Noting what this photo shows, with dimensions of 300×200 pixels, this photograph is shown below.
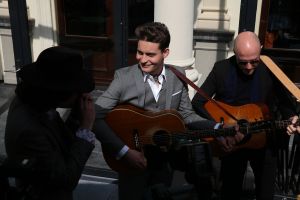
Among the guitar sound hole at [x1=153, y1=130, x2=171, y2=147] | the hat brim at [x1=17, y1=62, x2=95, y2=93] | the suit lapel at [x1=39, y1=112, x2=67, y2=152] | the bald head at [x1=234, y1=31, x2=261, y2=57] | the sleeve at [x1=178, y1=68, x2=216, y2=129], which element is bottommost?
the guitar sound hole at [x1=153, y1=130, x2=171, y2=147]

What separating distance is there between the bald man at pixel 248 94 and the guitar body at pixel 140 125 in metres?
0.31

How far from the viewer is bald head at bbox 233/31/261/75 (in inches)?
100

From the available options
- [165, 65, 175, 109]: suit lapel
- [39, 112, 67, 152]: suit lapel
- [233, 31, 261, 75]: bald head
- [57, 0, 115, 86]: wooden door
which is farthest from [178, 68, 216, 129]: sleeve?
[57, 0, 115, 86]: wooden door

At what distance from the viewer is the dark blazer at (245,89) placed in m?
2.74

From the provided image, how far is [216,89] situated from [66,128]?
1.28 meters

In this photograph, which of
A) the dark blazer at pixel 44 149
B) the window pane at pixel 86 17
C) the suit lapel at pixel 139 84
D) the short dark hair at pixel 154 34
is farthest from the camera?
the window pane at pixel 86 17

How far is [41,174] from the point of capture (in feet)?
5.53

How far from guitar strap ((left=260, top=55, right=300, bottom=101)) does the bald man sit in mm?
42

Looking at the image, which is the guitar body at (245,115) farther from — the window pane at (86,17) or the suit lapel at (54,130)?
the window pane at (86,17)

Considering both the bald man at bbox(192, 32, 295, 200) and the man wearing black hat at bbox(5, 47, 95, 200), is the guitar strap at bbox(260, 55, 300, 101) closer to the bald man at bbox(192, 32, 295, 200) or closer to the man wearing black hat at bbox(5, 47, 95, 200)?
the bald man at bbox(192, 32, 295, 200)

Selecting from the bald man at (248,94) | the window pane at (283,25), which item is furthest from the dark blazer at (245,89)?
the window pane at (283,25)

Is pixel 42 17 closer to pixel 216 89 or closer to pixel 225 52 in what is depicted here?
pixel 225 52

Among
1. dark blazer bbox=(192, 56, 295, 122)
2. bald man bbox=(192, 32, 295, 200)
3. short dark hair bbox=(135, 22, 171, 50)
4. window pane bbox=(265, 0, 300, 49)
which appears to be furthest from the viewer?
window pane bbox=(265, 0, 300, 49)

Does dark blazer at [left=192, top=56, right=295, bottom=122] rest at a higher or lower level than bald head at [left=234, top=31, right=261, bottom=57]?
lower
